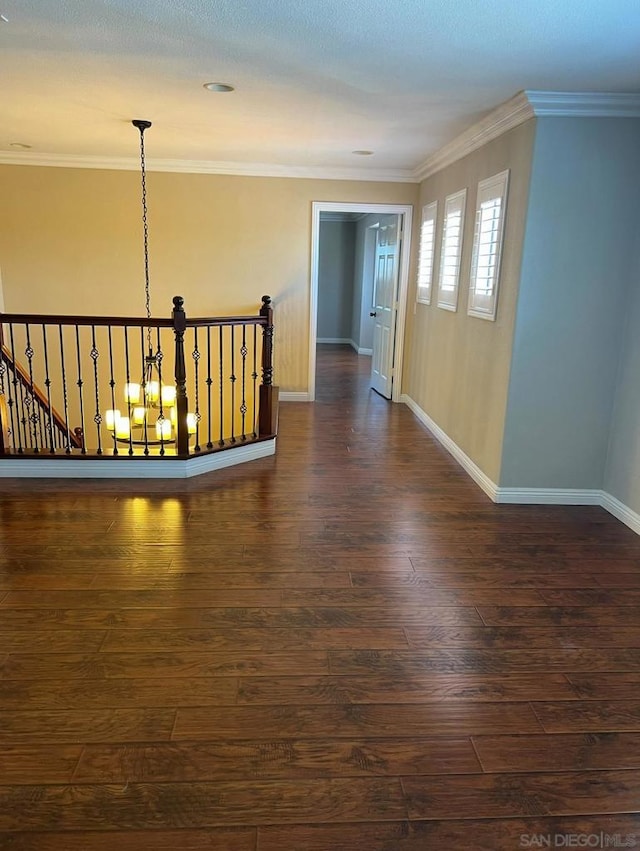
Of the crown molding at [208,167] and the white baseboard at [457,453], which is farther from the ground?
the crown molding at [208,167]

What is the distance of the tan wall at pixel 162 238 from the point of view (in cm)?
637

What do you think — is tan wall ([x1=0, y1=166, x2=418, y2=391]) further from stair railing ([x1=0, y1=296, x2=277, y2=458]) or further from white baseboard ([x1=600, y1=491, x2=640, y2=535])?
white baseboard ([x1=600, y1=491, x2=640, y2=535])

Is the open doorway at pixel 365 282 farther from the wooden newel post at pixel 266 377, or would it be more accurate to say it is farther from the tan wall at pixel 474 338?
the wooden newel post at pixel 266 377

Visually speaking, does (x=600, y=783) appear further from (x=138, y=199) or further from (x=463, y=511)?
(x=138, y=199)

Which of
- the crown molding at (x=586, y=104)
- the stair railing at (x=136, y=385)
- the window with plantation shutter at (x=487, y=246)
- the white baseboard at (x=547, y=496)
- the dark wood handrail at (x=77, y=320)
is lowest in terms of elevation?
the white baseboard at (x=547, y=496)

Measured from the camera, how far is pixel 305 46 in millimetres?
2926

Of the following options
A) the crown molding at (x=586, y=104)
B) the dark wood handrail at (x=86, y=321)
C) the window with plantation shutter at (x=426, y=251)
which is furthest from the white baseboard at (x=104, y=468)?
the crown molding at (x=586, y=104)

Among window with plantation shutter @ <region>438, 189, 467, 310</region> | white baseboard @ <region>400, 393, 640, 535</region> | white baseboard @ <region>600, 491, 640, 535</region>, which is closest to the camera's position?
white baseboard @ <region>600, 491, 640, 535</region>

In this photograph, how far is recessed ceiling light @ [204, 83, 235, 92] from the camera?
358 centimetres

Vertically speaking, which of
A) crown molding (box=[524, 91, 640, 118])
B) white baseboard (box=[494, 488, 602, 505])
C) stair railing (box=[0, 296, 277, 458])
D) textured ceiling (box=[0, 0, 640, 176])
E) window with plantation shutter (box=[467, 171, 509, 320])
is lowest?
white baseboard (box=[494, 488, 602, 505])

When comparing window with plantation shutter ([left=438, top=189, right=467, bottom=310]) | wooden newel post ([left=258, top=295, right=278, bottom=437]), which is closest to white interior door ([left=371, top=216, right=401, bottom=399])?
window with plantation shutter ([left=438, top=189, right=467, bottom=310])

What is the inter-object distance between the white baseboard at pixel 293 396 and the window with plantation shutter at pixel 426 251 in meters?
1.71

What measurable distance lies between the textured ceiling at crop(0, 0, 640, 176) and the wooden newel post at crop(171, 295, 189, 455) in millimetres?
1396

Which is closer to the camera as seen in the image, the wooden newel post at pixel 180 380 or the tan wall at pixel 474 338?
the tan wall at pixel 474 338
